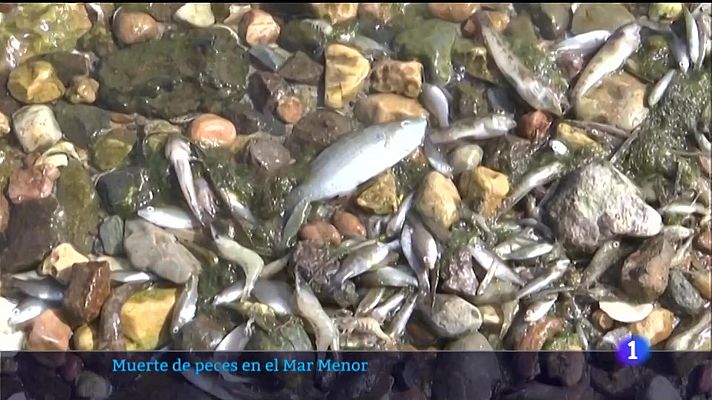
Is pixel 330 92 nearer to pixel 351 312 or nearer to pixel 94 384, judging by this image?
pixel 351 312

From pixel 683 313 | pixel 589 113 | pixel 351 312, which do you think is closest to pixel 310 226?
pixel 351 312

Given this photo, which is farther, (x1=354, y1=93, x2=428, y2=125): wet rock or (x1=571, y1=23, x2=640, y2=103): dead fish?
(x1=571, y1=23, x2=640, y2=103): dead fish

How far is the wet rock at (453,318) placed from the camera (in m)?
3.48

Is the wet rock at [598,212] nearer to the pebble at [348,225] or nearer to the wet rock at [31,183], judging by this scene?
the pebble at [348,225]

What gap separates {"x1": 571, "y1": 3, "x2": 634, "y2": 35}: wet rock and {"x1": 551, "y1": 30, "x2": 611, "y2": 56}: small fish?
3.0 inches

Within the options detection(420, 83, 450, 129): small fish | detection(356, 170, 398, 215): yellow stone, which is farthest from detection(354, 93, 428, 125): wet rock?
detection(356, 170, 398, 215): yellow stone

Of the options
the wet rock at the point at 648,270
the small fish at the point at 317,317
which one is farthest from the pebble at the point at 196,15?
the wet rock at the point at 648,270

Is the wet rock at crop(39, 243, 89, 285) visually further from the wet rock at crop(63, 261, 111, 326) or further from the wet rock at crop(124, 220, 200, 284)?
the wet rock at crop(124, 220, 200, 284)

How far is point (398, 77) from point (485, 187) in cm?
69

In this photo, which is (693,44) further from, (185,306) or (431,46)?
(185,306)

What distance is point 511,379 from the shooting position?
11.6ft

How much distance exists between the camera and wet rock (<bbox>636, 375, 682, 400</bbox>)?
3533 millimetres

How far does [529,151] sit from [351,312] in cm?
116

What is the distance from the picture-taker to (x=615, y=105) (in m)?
3.99
